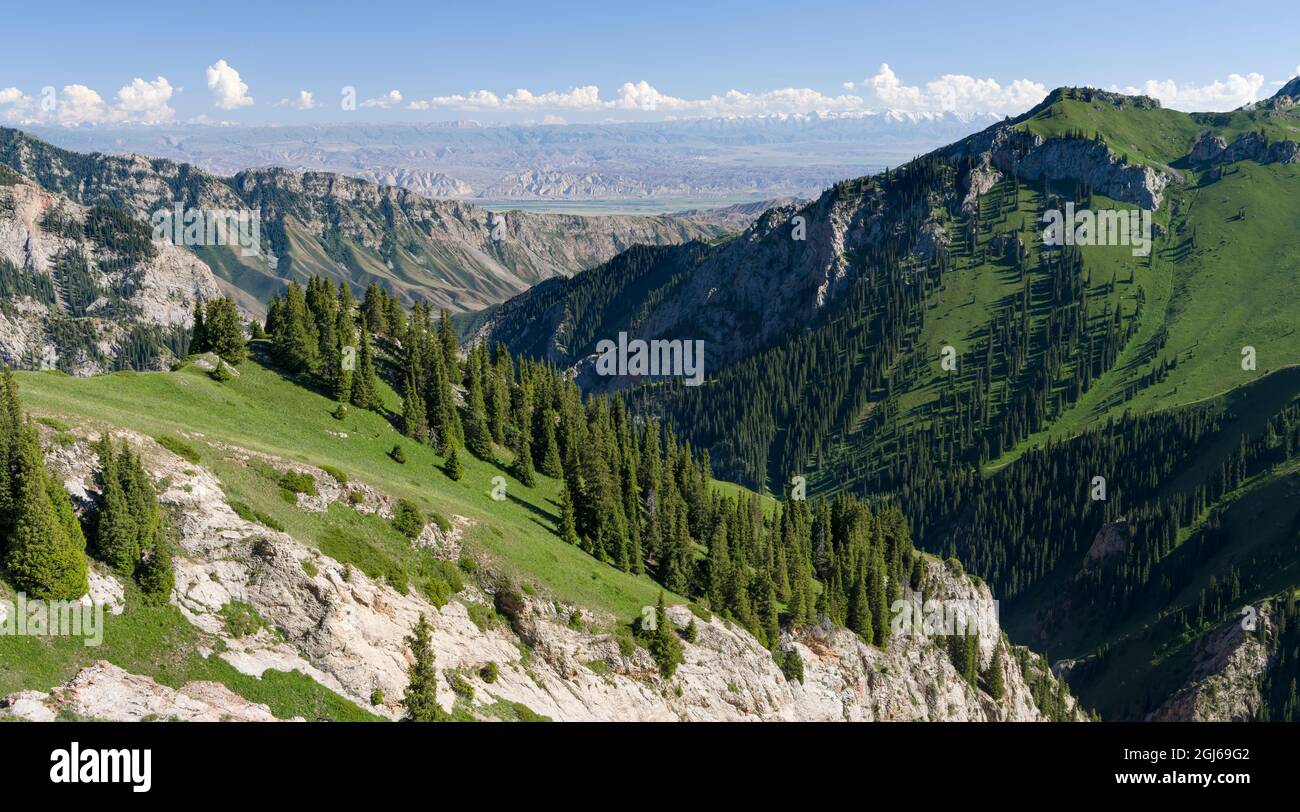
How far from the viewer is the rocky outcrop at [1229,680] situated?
160 metres

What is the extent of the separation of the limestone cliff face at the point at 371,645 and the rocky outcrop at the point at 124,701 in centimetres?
8

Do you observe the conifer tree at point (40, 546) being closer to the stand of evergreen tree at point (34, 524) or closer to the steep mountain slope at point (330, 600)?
the stand of evergreen tree at point (34, 524)

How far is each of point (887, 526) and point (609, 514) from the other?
64.4 meters

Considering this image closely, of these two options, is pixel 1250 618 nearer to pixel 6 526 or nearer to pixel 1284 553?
pixel 1284 553

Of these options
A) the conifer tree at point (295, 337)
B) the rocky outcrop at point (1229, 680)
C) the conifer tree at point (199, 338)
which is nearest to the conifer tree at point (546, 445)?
the conifer tree at point (295, 337)

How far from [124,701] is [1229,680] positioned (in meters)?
191

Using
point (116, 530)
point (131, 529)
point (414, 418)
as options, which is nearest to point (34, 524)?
Result: point (116, 530)

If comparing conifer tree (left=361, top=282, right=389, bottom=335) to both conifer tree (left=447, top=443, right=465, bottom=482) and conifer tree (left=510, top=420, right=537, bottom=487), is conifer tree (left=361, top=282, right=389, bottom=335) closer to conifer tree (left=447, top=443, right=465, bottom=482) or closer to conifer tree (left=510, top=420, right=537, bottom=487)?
conifer tree (left=510, top=420, right=537, bottom=487)

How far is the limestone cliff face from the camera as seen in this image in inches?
1933

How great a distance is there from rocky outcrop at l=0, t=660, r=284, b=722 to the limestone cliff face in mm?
84

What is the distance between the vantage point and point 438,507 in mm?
74250

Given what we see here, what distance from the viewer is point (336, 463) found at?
75812 millimetres
